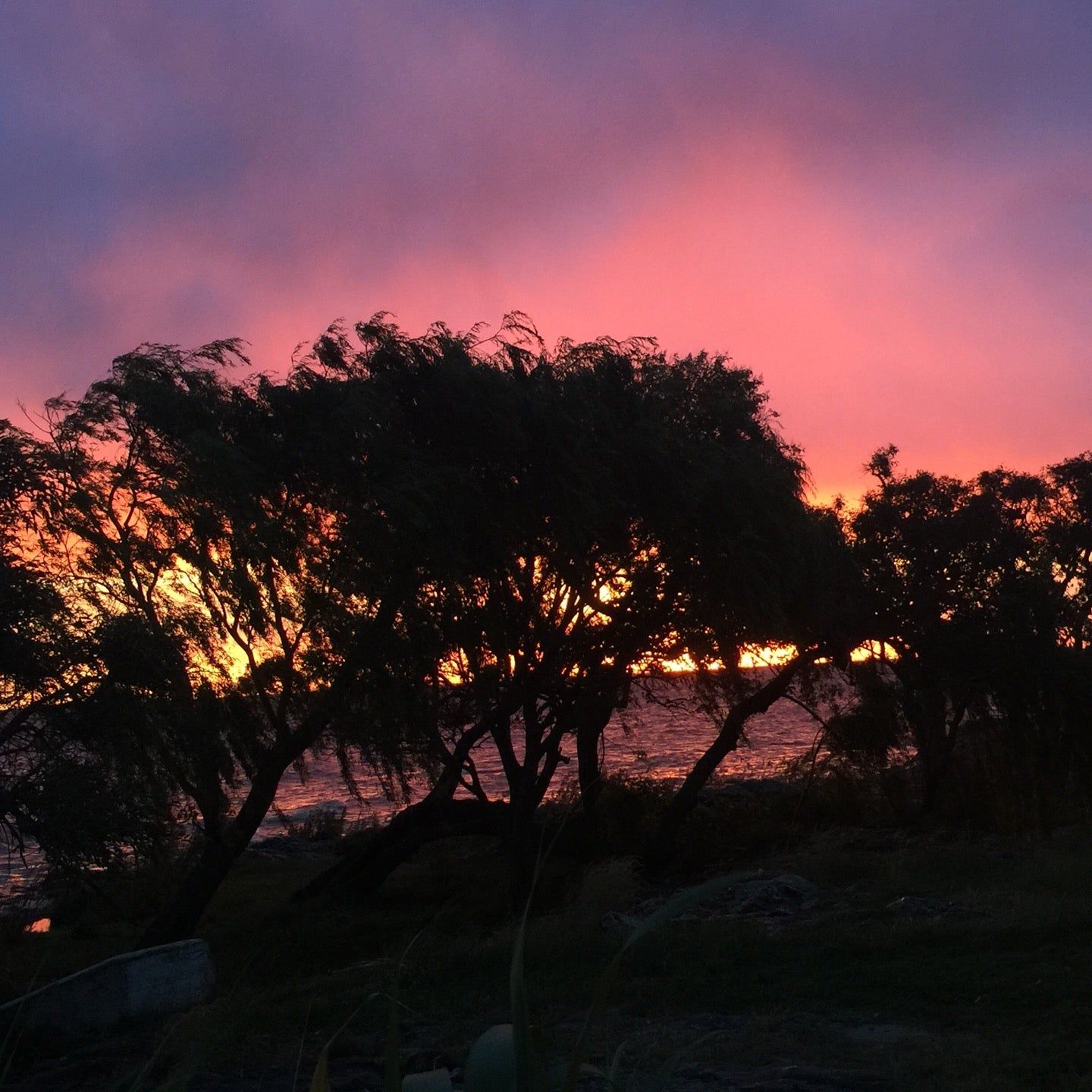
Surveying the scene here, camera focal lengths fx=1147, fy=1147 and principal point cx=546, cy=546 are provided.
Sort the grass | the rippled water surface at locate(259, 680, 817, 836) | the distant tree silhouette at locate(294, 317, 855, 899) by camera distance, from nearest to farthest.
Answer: the grass
the distant tree silhouette at locate(294, 317, 855, 899)
the rippled water surface at locate(259, 680, 817, 836)

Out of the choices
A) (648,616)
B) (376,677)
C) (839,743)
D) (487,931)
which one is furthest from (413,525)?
(839,743)

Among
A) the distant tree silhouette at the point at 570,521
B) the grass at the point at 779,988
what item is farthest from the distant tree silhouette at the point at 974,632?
the grass at the point at 779,988

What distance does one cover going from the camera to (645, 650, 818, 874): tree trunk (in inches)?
821

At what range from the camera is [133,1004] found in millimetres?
10266

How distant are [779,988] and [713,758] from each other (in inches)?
493

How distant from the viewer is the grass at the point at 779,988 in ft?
22.8

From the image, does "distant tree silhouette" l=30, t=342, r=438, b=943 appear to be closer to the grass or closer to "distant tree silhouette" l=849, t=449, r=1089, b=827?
the grass

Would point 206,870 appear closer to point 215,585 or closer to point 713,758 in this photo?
A: point 215,585

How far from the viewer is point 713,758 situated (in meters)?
21.3

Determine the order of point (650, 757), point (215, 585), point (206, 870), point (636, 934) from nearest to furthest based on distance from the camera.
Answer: point (636, 934)
point (215, 585)
point (206, 870)
point (650, 757)

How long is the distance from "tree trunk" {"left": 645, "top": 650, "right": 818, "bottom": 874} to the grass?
16.0 ft

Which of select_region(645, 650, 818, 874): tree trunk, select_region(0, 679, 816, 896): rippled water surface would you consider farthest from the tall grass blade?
select_region(645, 650, 818, 874): tree trunk

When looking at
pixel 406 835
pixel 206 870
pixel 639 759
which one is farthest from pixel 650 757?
pixel 206 870

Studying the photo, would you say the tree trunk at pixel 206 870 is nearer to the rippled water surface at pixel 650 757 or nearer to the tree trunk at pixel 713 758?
the rippled water surface at pixel 650 757
